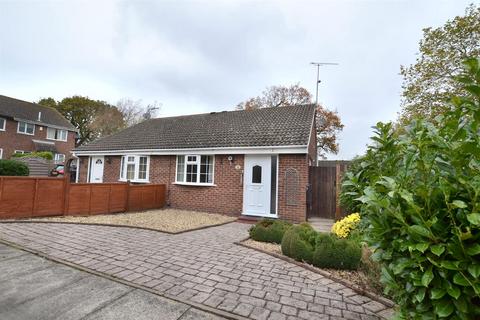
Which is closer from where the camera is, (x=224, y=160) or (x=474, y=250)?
(x=474, y=250)

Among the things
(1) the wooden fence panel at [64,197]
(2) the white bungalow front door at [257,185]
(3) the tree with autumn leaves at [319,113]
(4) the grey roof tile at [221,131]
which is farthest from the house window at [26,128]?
(2) the white bungalow front door at [257,185]

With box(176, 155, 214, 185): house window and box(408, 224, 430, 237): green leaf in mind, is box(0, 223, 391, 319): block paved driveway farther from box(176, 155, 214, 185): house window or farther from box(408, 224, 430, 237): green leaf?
box(176, 155, 214, 185): house window

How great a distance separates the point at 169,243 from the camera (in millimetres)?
5598

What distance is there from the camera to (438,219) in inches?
60.2

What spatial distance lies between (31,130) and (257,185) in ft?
101

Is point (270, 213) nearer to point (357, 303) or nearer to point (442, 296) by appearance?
point (357, 303)

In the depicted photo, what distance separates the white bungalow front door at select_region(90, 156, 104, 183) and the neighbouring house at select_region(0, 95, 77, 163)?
59.8 ft

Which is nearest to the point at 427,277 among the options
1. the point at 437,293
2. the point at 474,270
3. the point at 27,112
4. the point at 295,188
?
the point at 437,293

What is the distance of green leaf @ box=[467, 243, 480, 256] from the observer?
4.36ft

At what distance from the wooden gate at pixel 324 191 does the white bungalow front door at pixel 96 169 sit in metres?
11.8

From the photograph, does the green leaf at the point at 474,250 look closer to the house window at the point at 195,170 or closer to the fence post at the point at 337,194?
the fence post at the point at 337,194

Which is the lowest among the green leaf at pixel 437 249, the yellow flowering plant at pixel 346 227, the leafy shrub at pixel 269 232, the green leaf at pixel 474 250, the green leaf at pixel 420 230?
the leafy shrub at pixel 269 232

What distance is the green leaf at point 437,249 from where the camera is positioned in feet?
4.58

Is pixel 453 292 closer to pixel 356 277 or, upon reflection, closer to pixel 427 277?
pixel 427 277
